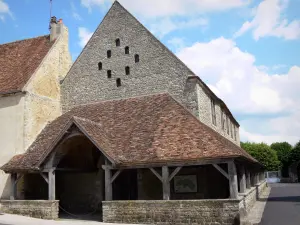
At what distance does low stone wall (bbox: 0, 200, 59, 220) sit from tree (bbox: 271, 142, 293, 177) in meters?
53.4

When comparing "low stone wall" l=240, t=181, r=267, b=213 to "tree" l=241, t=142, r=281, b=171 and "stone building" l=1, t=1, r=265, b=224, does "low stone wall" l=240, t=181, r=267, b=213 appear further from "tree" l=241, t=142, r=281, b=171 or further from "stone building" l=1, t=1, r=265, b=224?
"tree" l=241, t=142, r=281, b=171

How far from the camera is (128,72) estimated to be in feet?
Result: 62.7

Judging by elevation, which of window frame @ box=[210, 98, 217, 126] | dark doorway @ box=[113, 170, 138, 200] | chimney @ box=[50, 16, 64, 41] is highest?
chimney @ box=[50, 16, 64, 41]

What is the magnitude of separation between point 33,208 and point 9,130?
4.77 metres

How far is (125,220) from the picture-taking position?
13.3 m

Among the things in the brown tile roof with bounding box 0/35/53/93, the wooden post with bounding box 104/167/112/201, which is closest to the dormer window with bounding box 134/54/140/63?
the brown tile roof with bounding box 0/35/53/93

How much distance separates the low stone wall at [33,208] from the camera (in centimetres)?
1462

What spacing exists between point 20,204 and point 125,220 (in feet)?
18.1

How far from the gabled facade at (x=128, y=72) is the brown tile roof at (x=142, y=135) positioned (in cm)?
80

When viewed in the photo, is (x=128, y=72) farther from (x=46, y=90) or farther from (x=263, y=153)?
(x=263, y=153)

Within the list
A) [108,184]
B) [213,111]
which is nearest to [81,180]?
[108,184]

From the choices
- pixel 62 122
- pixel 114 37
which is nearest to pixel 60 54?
pixel 114 37

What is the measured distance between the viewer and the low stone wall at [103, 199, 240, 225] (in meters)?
11.8

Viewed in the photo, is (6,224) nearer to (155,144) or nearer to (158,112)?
(155,144)
